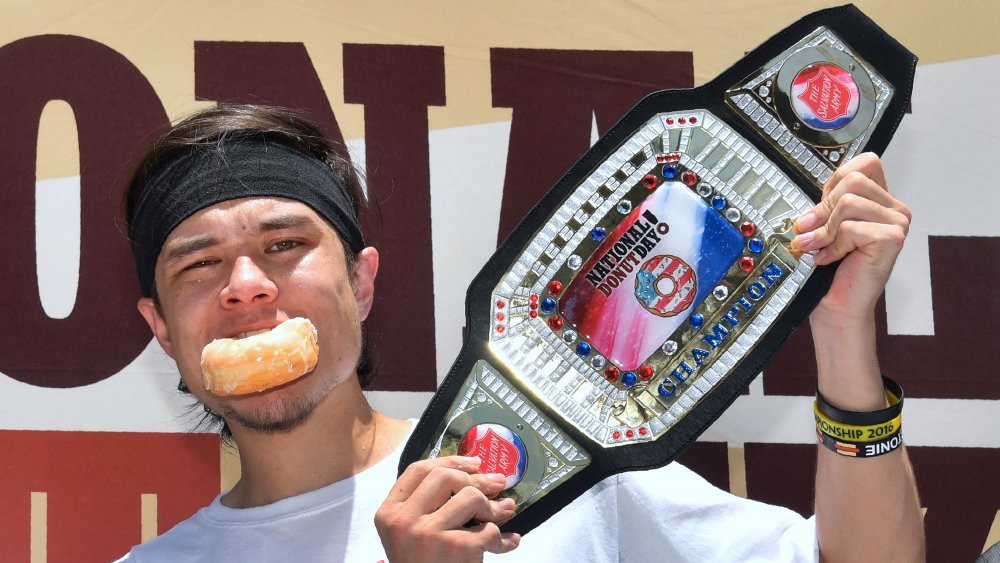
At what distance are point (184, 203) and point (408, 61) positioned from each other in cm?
87

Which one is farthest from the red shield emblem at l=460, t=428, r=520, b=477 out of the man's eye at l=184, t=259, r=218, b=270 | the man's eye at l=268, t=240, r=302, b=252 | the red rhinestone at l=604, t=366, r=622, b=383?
the man's eye at l=184, t=259, r=218, b=270

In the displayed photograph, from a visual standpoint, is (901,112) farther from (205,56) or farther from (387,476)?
(205,56)

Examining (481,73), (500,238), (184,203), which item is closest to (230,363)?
(184,203)

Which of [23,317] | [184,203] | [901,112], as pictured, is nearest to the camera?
[901,112]

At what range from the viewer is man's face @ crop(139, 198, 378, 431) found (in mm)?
2295

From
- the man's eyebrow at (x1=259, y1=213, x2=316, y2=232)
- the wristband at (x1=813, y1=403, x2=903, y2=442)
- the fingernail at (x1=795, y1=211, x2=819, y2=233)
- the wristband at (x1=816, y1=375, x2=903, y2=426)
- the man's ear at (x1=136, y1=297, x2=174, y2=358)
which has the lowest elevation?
the wristband at (x1=813, y1=403, x2=903, y2=442)

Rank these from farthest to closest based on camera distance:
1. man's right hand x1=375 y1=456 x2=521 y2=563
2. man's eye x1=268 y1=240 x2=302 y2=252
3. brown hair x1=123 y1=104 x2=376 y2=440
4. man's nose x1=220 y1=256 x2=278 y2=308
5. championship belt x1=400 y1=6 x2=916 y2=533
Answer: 1. brown hair x1=123 y1=104 x2=376 y2=440
2. man's eye x1=268 y1=240 x2=302 y2=252
3. man's nose x1=220 y1=256 x2=278 y2=308
4. championship belt x1=400 y1=6 x2=916 y2=533
5. man's right hand x1=375 y1=456 x2=521 y2=563

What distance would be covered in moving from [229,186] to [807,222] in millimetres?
1225

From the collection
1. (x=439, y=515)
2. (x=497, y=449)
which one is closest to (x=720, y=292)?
(x=497, y=449)

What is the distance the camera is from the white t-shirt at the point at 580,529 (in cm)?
229

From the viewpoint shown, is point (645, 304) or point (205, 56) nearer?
point (645, 304)

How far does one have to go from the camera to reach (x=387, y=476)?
7.93 ft

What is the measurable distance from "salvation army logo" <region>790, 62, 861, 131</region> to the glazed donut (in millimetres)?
1105

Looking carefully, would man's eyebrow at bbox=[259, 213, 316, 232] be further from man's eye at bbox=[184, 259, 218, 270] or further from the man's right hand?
the man's right hand
